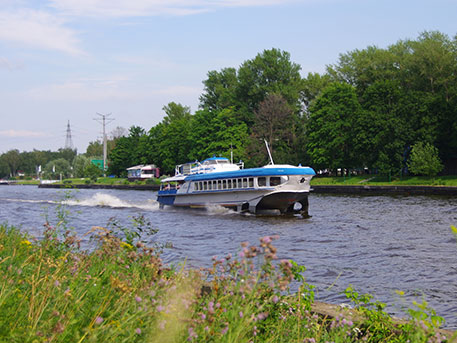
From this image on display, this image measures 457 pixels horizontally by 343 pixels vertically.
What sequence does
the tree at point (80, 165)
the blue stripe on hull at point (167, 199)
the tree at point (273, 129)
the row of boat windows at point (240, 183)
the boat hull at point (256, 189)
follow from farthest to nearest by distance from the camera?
the tree at point (80, 165) < the tree at point (273, 129) < the blue stripe on hull at point (167, 199) < the row of boat windows at point (240, 183) < the boat hull at point (256, 189)

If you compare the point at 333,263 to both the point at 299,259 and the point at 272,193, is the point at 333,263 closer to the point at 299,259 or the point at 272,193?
the point at 299,259

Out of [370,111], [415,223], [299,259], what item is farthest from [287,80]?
[299,259]

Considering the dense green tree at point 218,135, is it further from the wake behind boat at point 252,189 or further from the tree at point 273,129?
the wake behind boat at point 252,189

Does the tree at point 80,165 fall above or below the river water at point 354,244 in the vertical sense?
above

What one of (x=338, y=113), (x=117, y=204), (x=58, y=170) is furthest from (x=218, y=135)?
(x=58, y=170)

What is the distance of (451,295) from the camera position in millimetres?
12172

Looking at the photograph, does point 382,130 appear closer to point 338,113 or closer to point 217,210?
point 338,113

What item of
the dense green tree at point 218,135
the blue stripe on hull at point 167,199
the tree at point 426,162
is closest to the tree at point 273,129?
the dense green tree at point 218,135

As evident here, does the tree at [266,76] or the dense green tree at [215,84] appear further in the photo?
the dense green tree at [215,84]

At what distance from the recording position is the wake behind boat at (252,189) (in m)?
34.0

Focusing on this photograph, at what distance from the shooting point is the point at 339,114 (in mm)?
73438

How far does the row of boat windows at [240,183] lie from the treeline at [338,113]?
28880 mm

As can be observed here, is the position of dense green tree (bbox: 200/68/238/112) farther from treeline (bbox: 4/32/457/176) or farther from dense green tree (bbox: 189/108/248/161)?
dense green tree (bbox: 189/108/248/161)

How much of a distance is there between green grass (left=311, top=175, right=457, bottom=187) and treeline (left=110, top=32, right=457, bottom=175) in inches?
58.7
